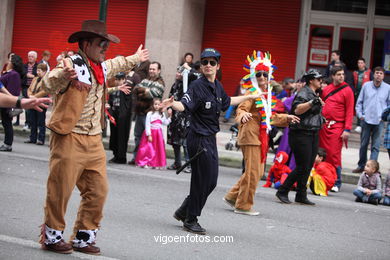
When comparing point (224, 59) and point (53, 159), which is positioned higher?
point (224, 59)

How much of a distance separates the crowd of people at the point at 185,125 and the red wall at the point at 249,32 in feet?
16.8

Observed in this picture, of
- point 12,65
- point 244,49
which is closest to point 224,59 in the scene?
point 244,49

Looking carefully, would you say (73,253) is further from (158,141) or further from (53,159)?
(158,141)

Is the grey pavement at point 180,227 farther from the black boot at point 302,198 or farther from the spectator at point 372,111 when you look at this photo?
the spectator at point 372,111

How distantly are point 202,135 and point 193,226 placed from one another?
37.2 inches

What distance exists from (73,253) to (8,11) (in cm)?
1907

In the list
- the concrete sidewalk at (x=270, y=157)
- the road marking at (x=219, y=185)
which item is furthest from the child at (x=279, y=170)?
the concrete sidewalk at (x=270, y=157)

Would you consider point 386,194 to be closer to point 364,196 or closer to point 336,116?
point 364,196

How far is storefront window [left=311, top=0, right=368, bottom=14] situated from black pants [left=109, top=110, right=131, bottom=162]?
31.7 ft

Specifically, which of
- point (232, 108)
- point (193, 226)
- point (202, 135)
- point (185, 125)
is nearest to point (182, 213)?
point (193, 226)

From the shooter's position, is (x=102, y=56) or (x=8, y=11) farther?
(x=8, y=11)

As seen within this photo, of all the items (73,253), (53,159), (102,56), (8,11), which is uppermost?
(8,11)

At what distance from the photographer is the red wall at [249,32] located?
21.5 metres

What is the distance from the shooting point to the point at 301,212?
961 cm
